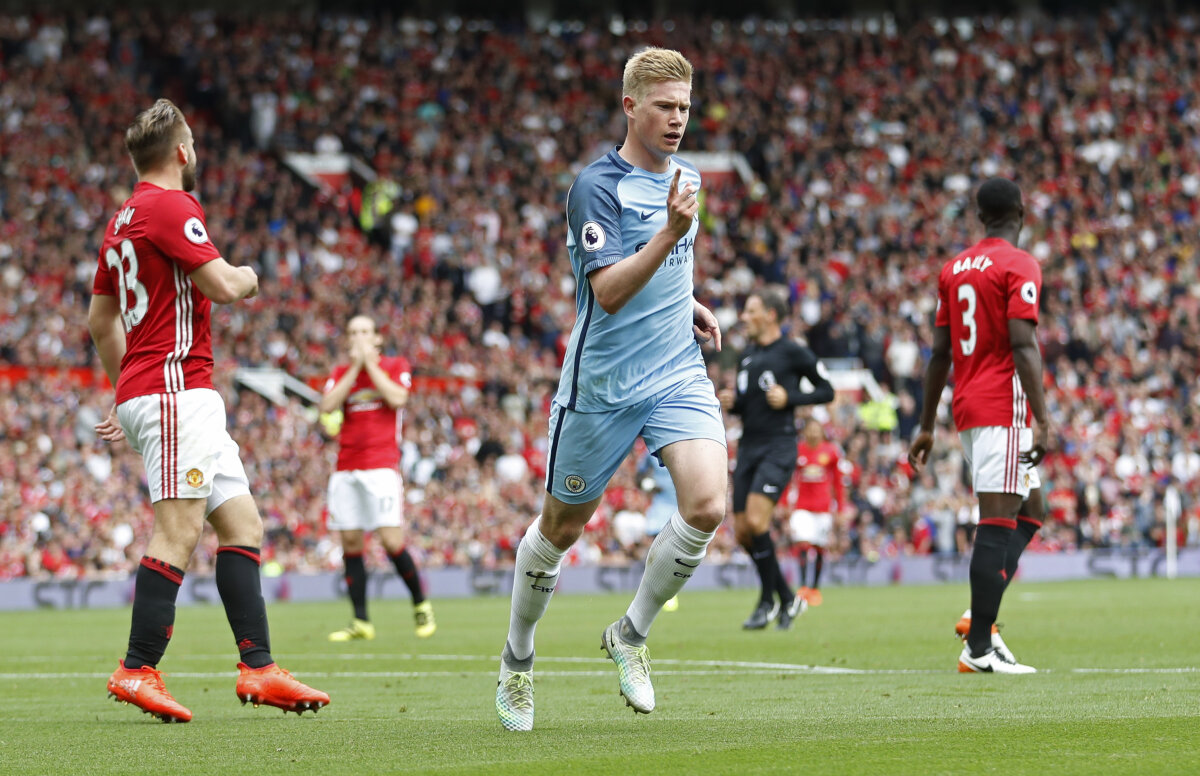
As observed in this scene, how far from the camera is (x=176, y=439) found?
21.1ft

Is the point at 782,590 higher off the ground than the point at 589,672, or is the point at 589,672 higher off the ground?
the point at 589,672

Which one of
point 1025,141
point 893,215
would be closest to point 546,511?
point 893,215

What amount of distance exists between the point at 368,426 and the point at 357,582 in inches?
50.6

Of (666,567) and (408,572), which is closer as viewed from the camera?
(666,567)

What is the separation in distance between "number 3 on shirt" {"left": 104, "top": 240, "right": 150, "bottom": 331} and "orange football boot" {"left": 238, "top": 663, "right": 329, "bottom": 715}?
152 cm

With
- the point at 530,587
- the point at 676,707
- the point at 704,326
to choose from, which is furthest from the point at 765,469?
the point at 530,587

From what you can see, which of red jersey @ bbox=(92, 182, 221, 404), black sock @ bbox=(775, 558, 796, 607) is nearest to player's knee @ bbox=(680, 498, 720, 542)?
red jersey @ bbox=(92, 182, 221, 404)

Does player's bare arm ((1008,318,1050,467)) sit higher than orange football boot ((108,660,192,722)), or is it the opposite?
player's bare arm ((1008,318,1050,467))

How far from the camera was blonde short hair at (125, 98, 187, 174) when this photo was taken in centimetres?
662

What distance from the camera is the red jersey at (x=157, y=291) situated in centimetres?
643

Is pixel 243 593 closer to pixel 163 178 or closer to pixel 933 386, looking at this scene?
pixel 163 178

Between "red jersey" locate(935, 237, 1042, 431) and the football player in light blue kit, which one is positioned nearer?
the football player in light blue kit

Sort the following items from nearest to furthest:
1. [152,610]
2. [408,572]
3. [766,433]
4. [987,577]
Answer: [152,610] → [987,577] → [766,433] → [408,572]

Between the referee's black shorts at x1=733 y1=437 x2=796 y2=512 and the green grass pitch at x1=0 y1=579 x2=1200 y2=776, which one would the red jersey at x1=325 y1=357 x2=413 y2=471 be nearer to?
the green grass pitch at x1=0 y1=579 x2=1200 y2=776
